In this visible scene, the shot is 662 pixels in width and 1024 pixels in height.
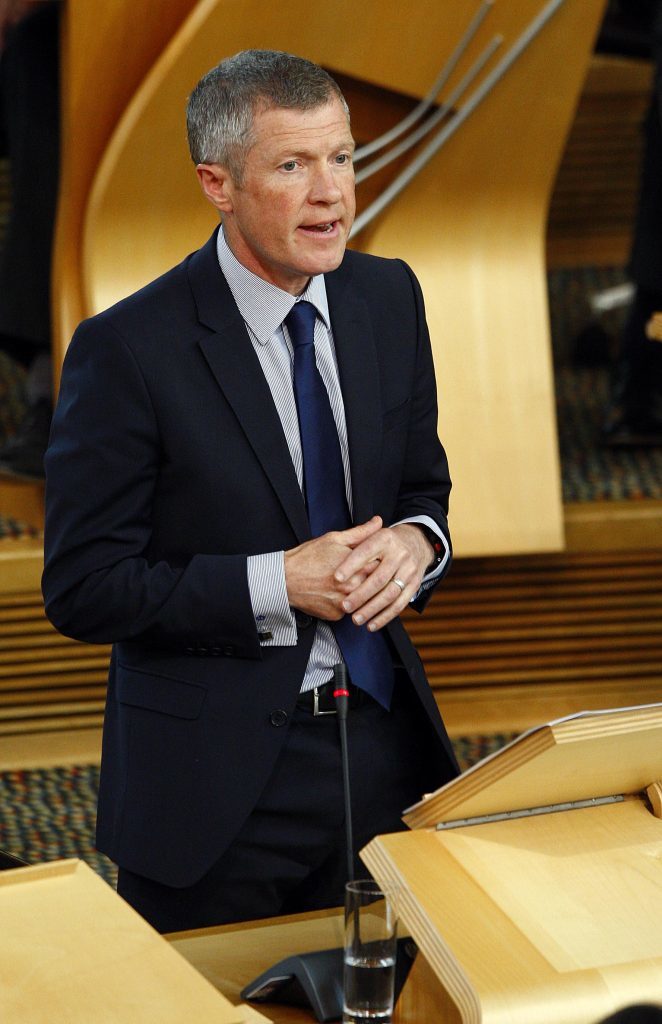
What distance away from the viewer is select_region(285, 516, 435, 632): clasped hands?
1.50 meters

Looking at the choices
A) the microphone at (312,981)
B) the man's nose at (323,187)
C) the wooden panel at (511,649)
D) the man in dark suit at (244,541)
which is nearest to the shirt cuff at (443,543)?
the man in dark suit at (244,541)

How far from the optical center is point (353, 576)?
150cm

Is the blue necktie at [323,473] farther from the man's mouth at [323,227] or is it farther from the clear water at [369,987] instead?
the clear water at [369,987]

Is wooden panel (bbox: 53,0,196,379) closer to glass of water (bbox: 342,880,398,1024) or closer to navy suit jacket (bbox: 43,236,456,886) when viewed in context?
navy suit jacket (bbox: 43,236,456,886)

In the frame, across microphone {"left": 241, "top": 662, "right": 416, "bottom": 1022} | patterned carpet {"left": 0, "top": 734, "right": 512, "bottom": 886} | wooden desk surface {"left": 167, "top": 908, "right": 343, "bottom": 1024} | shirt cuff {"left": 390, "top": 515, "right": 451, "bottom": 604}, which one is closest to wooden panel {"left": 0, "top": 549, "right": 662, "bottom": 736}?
patterned carpet {"left": 0, "top": 734, "right": 512, "bottom": 886}

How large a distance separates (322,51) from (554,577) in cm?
132

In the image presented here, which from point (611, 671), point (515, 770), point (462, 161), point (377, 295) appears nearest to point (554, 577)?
point (611, 671)

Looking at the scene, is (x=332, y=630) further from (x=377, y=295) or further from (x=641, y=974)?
(x=641, y=974)

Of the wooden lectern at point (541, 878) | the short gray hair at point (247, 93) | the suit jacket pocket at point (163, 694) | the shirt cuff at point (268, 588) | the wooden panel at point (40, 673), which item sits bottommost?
the wooden panel at point (40, 673)

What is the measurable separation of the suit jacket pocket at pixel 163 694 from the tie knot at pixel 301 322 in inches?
15.2

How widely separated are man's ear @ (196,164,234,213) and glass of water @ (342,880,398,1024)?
743 millimetres

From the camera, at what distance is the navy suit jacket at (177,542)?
1.51 metres

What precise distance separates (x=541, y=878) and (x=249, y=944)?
333 mm

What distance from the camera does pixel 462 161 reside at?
3.24m
